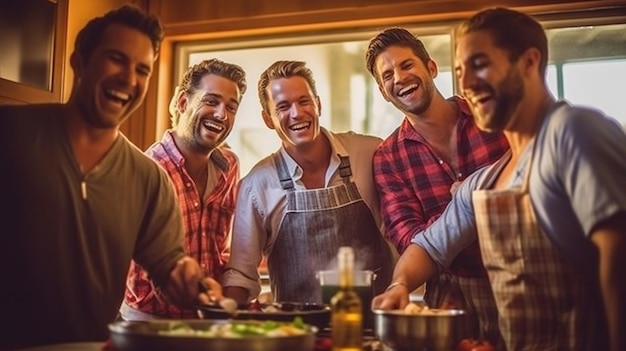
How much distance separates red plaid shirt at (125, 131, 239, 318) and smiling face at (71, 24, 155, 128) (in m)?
0.56

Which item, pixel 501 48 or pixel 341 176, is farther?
pixel 341 176

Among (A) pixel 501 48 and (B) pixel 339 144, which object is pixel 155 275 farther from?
(A) pixel 501 48

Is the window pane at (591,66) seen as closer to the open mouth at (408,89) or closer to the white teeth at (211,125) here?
the open mouth at (408,89)

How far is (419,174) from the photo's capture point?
2037 millimetres

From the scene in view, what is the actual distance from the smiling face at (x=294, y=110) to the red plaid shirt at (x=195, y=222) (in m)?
0.29

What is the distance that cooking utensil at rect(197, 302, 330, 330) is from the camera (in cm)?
141

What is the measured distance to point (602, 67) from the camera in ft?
8.77

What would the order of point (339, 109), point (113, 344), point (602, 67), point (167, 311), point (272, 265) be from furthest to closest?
point (339, 109) < point (602, 67) < point (272, 265) < point (167, 311) < point (113, 344)

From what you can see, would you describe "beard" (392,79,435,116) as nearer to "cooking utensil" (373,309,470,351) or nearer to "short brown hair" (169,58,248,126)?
"short brown hair" (169,58,248,126)

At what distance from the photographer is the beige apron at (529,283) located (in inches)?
53.5

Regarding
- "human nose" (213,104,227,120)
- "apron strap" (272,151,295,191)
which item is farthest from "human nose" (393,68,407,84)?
"human nose" (213,104,227,120)

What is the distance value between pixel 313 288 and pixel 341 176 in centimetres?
37

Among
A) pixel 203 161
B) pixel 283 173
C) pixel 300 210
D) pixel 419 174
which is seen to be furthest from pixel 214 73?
pixel 419 174

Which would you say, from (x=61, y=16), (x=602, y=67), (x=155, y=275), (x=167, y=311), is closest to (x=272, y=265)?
(x=167, y=311)
